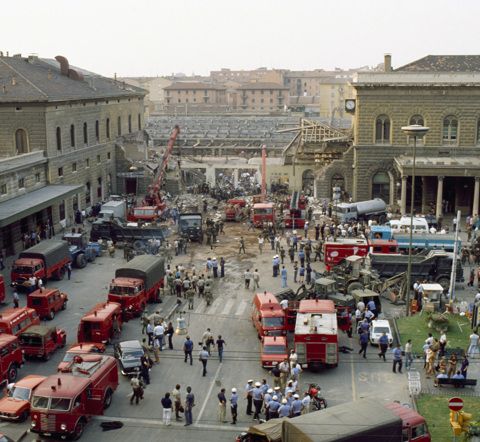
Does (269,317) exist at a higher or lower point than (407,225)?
lower

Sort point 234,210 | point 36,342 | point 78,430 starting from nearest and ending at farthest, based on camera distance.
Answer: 1. point 78,430
2. point 36,342
3. point 234,210

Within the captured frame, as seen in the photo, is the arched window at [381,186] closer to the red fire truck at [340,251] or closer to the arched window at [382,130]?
the arched window at [382,130]

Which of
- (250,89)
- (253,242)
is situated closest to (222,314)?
(253,242)

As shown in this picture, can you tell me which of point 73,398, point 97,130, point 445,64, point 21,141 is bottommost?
point 73,398

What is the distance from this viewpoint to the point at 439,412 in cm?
2648

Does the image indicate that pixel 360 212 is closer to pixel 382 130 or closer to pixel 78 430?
pixel 382 130

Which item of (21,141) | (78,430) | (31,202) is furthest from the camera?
(21,141)

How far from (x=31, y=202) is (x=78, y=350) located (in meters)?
22.3

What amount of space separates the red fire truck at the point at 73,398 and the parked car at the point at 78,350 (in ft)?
2.12

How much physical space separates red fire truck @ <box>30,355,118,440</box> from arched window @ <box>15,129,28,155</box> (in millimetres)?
32515

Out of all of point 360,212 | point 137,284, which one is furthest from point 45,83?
point 137,284

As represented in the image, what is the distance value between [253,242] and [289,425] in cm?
3350

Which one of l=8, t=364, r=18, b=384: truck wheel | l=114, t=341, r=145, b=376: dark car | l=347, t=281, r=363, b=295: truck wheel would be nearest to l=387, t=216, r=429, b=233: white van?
l=347, t=281, r=363, b=295: truck wheel

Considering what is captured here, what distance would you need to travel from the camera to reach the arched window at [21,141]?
55500 mm
